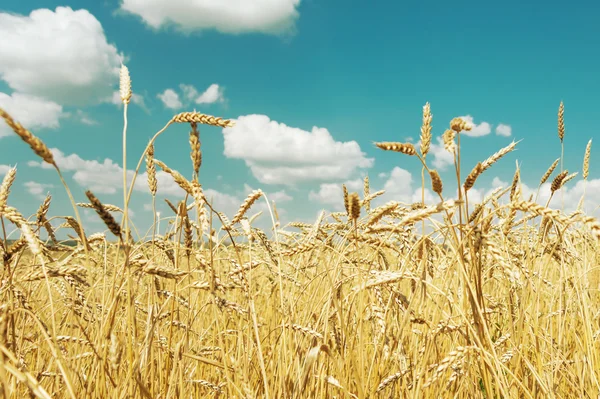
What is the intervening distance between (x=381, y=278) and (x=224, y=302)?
691mm

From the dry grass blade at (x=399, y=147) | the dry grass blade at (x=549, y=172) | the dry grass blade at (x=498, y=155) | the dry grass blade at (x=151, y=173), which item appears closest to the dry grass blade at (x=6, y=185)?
the dry grass blade at (x=151, y=173)

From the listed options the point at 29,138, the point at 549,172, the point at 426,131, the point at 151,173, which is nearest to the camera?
the point at 29,138

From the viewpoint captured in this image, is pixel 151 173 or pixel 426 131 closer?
pixel 426 131

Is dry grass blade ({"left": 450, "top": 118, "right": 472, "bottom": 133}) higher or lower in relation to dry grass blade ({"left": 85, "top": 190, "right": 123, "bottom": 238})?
higher

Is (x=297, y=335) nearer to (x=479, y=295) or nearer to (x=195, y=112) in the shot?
(x=479, y=295)

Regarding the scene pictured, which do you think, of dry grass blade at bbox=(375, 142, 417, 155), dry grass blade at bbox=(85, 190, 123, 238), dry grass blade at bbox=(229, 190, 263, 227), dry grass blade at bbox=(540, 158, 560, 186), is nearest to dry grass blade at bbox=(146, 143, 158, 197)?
dry grass blade at bbox=(229, 190, 263, 227)

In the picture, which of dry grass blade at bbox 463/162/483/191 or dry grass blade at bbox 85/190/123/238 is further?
dry grass blade at bbox 463/162/483/191

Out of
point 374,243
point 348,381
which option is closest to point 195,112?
point 374,243

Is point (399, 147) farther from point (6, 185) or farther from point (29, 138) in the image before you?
point (6, 185)

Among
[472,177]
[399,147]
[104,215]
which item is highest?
[399,147]

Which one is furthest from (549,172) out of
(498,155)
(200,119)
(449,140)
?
(200,119)

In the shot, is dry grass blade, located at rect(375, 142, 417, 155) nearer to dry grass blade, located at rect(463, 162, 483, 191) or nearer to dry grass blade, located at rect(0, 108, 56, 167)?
dry grass blade, located at rect(463, 162, 483, 191)

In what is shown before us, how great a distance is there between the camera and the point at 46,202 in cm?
235

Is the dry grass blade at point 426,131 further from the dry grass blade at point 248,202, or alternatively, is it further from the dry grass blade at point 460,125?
the dry grass blade at point 248,202
